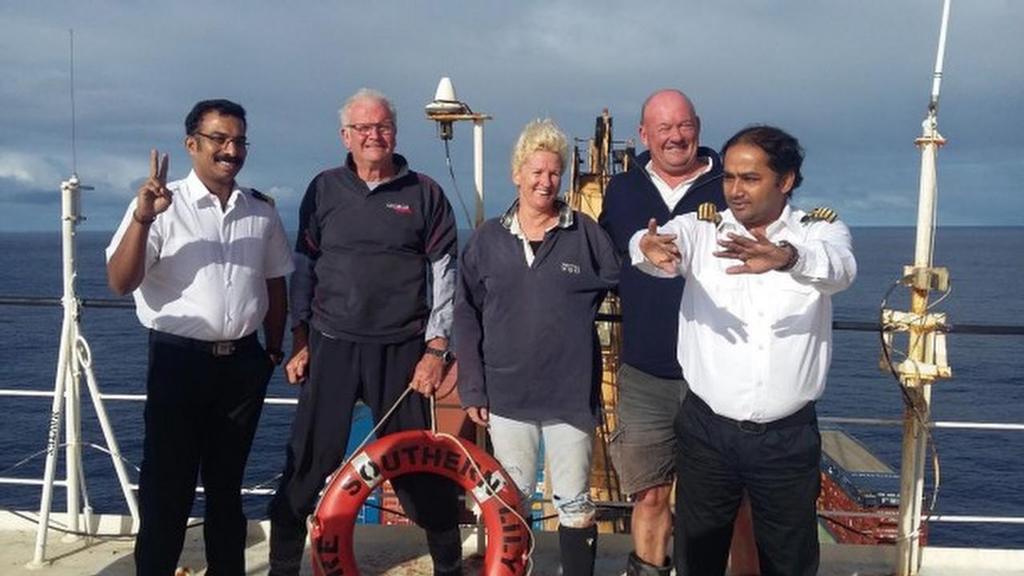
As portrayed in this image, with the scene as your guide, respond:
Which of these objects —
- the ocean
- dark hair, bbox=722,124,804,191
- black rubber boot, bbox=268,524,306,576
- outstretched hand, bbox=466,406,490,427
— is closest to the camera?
dark hair, bbox=722,124,804,191

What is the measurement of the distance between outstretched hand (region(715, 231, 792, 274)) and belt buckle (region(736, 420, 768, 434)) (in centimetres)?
48

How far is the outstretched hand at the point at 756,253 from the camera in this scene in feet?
6.34

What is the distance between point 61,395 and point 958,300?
56121 mm

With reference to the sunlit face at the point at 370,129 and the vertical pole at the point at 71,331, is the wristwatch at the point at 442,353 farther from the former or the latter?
the vertical pole at the point at 71,331

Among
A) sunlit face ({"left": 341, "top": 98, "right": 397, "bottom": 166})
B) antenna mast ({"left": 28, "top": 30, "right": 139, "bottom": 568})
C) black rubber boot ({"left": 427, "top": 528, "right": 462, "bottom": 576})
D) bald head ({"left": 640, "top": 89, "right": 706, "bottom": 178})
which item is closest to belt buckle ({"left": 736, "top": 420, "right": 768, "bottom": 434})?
bald head ({"left": 640, "top": 89, "right": 706, "bottom": 178})

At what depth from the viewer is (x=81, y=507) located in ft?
11.2

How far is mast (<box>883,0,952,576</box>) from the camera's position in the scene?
2.76 metres

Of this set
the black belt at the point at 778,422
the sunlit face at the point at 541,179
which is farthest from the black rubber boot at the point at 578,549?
the sunlit face at the point at 541,179

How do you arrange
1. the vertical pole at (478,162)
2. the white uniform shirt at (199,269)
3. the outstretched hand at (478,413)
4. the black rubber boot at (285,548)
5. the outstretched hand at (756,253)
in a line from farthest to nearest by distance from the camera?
1. the vertical pole at (478,162)
2. the black rubber boot at (285,548)
3. the outstretched hand at (478,413)
4. the white uniform shirt at (199,269)
5. the outstretched hand at (756,253)

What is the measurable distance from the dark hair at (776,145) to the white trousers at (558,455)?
921 millimetres

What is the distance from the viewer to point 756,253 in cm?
195

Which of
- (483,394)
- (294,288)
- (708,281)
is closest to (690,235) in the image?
(708,281)

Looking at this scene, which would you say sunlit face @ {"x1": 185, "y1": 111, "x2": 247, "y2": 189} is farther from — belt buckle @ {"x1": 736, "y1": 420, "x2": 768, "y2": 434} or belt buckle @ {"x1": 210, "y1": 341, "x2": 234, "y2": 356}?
belt buckle @ {"x1": 736, "y1": 420, "x2": 768, "y2": 434}

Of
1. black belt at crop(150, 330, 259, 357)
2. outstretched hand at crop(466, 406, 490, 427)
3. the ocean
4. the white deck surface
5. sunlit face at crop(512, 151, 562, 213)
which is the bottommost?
the ocean
